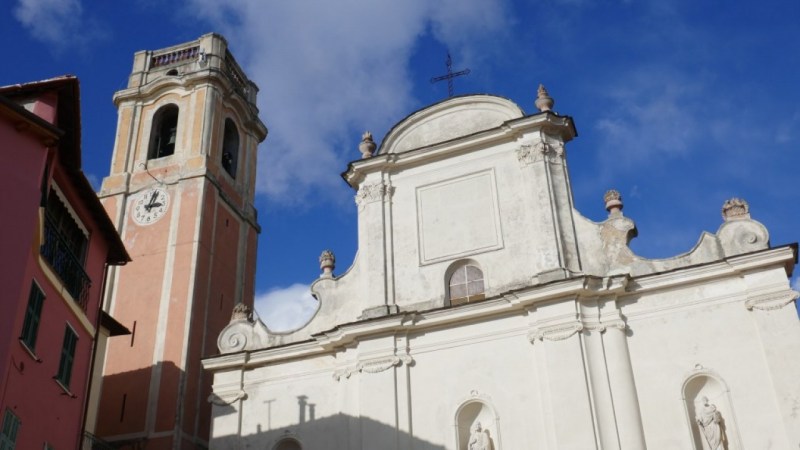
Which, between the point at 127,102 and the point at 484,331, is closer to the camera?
the point at 484,331

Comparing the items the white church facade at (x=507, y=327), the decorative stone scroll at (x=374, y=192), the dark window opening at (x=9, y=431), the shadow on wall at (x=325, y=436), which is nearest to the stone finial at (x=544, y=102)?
the white church facade at (x=507, y=327)

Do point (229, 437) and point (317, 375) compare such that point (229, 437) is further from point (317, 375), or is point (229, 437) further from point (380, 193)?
point (380, 193)

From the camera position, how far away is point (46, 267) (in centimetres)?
1269

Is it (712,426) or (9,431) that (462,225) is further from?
(9,431)

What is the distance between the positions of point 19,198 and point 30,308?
5.17ft

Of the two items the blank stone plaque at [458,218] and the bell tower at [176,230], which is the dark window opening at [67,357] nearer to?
the bell tower at [176,230]

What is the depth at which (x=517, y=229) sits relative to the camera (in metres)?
17.6

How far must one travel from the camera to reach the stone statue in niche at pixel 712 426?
14.3m

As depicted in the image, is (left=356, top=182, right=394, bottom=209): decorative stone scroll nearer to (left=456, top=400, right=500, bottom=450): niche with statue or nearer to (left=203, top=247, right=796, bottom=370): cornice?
(left=203, top=247, right=796, bottom=370): cornice

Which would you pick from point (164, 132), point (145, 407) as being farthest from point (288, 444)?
point (164, 132)

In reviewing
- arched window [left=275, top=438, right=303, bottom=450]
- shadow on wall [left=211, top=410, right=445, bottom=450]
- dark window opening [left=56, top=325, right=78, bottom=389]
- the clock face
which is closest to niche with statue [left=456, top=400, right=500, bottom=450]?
shadow on wall [left=211, top=410, right=445, bottom=450]

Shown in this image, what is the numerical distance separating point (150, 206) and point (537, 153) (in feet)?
32.4

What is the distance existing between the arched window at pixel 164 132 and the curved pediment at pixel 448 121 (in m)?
6.80

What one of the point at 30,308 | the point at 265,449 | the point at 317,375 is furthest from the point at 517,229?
the point at 30,308
